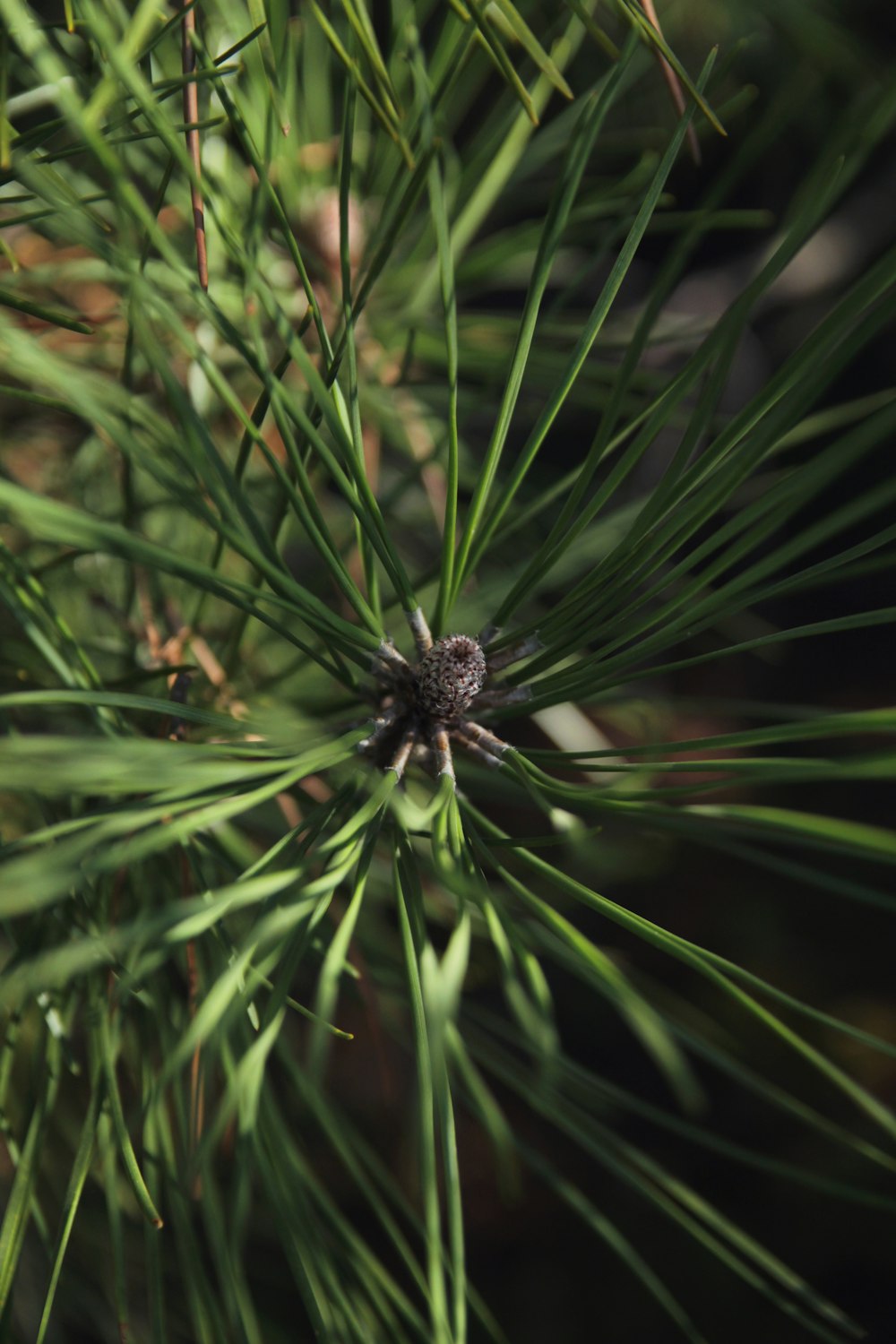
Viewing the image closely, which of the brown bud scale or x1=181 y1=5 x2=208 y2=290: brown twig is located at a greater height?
x1=181 y1=5 x2=208 y2=290: brown twig

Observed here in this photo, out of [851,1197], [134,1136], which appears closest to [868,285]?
[851,1197]

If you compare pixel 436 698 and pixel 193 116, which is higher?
pixel 193 116

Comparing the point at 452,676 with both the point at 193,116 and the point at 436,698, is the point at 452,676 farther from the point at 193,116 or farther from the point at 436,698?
the point at 193,116

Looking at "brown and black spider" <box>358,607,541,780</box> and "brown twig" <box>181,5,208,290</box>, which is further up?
"brown twig" <box>181,5,208,290</box>

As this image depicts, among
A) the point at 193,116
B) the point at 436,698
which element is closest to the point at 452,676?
the point at 436,698

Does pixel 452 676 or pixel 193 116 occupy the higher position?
pixel 193 116

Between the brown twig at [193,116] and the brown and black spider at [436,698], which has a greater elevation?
the brown twig at [193,116]

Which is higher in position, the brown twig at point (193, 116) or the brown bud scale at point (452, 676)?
the brown twig at point (193, 116)

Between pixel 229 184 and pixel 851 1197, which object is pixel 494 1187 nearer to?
pixel 851 1197
